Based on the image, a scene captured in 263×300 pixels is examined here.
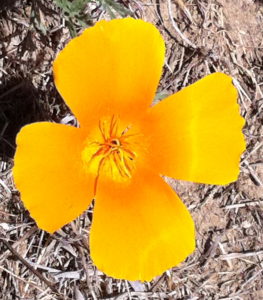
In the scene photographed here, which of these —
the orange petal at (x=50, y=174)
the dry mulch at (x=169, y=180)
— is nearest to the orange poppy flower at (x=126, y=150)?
the orange petal at (x=50, y=174)

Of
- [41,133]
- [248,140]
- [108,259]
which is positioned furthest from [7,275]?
[248,140]

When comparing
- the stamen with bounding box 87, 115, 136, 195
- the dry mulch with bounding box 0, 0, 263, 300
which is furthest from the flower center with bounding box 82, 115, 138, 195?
the dry mulch with bounding box 0, 0, 263, 300

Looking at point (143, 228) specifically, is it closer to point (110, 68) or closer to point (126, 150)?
point (126, 150)

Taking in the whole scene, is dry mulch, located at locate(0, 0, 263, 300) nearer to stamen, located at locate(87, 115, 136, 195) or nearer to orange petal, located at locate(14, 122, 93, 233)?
stamen, located at locate(87, 115, 136, 195)

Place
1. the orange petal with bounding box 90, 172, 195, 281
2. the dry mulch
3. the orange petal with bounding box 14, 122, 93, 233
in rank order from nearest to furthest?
the orange petal with bounding box 14, 122, 93, 233
the orange petal with bounding box 90, 172, 195, 281
the dry mulch

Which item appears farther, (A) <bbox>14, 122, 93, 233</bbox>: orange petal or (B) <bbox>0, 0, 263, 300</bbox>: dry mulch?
(B) <bbox>0, 0, 263, 300</bbox>: dry mulch
